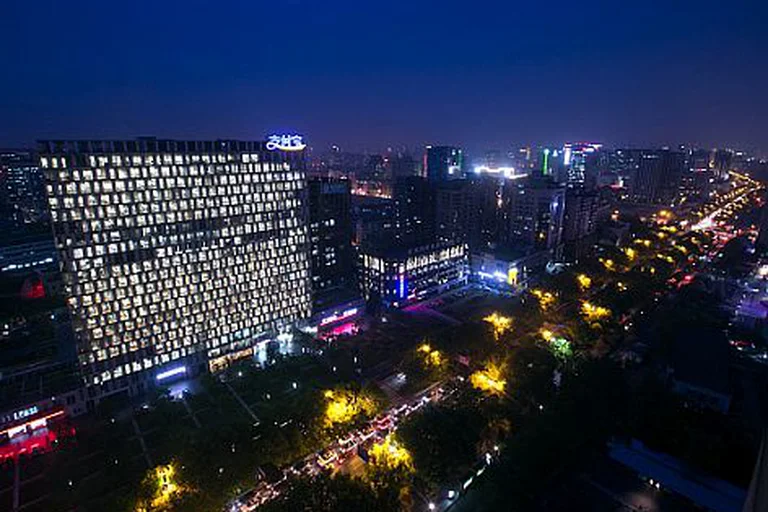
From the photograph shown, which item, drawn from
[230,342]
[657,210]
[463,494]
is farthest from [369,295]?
[657,210]

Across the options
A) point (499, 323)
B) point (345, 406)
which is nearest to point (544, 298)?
point (499, 323)

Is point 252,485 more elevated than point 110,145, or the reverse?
point 110,145

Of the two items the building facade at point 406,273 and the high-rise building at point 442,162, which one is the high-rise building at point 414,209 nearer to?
the building facade at point 406,273

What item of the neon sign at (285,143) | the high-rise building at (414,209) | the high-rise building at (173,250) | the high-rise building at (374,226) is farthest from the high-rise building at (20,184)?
the neon sign at (285,143)

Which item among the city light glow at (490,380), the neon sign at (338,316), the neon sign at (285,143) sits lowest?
the neon sign at (338,316)

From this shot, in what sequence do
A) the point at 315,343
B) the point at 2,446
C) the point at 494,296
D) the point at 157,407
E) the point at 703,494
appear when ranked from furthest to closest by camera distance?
the point at 494,296 → the point at 315,343 → the point at 157,407 → the point at 2,446 → the point at 703,494

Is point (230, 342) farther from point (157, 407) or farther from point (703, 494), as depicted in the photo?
point (703, 494)

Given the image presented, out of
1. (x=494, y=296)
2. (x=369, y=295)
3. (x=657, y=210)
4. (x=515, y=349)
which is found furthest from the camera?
(x=657, y=210)
